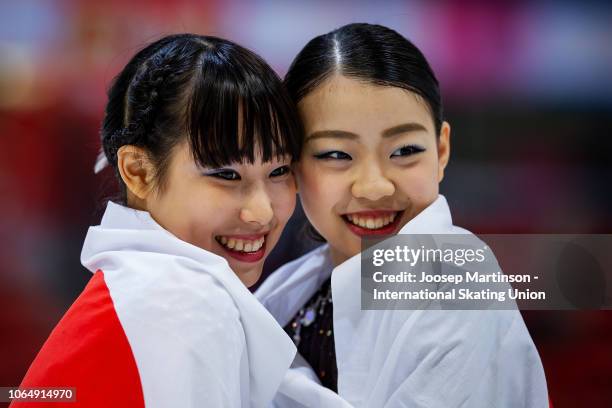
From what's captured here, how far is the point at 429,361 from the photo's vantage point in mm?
1010

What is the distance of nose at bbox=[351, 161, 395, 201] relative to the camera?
1.12 meters

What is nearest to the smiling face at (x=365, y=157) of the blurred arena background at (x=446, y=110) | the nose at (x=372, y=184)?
the nose at (x=372, y=184)

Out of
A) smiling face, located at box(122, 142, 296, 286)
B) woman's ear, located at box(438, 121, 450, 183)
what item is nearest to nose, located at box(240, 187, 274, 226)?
smiling face, located at box(122, 142, 296, 286)

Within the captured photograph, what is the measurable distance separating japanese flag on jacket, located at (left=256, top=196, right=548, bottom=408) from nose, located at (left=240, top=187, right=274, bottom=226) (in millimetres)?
179

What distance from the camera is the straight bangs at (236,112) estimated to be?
1040 mm

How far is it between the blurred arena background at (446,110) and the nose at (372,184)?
469 mm

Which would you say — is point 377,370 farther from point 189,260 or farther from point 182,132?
point 182,132

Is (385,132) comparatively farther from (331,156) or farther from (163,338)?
(163,338)

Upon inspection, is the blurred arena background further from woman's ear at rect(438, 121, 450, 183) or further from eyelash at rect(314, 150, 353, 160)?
eyelash at rect(314, 150, 353, 160)

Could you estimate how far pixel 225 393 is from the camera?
906 millimetres

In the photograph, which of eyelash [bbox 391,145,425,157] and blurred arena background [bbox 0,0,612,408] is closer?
eyelash [bbox 391,145,425,157]

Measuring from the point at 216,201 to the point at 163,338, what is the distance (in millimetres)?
244

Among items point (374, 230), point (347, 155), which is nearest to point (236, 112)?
point (347, 155)

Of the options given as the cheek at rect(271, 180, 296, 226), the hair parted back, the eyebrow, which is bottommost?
the cheek at rect(271, 180, 296, 226)
